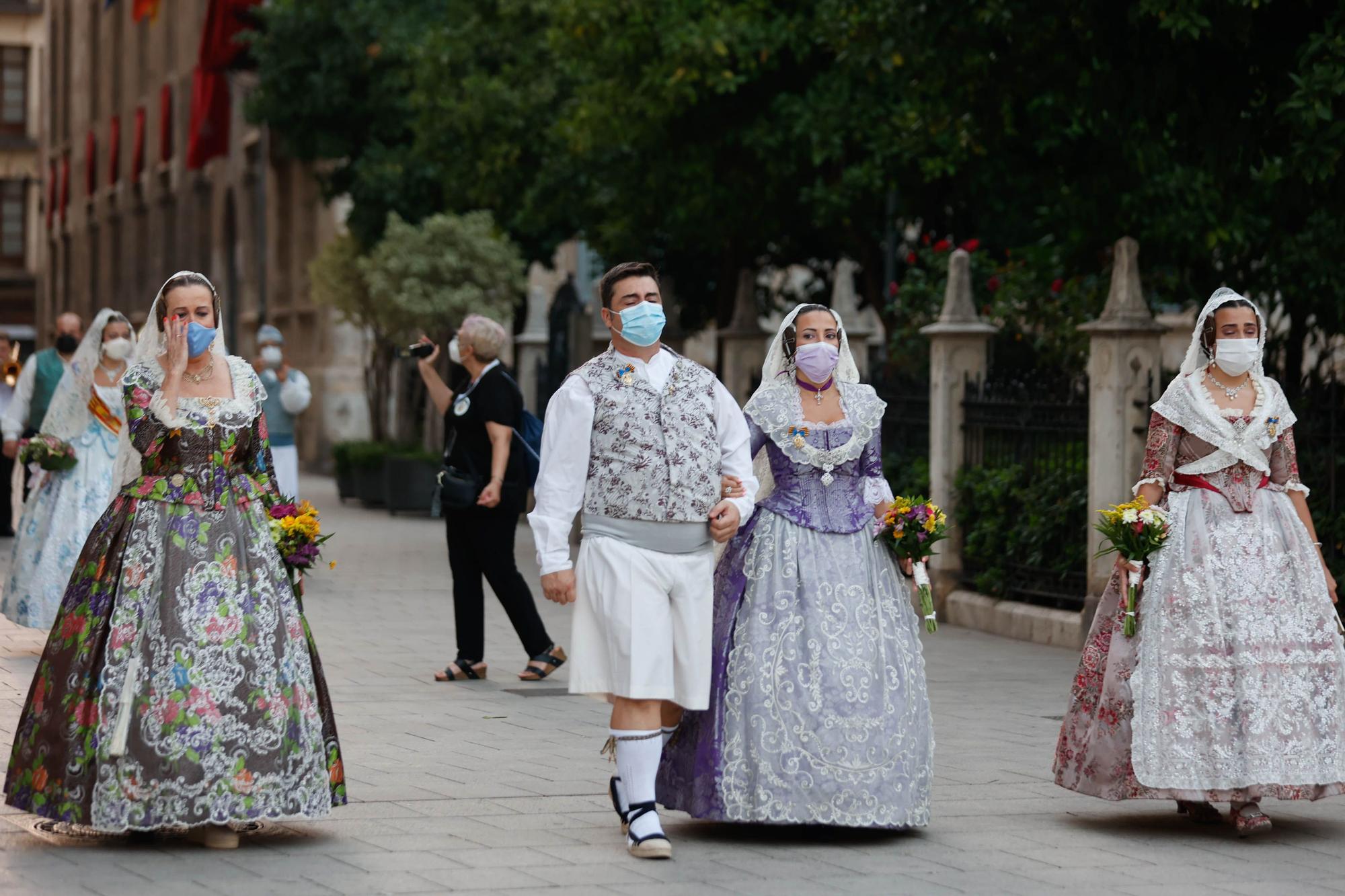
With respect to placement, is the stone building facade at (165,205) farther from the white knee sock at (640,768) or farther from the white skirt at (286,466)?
the white knee sock at (640,768)

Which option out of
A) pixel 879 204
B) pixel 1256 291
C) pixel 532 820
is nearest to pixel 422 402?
pixel 879 204

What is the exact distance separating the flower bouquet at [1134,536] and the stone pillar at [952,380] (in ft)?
22.0

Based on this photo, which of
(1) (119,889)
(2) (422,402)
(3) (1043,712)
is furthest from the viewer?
(2) (422,402)

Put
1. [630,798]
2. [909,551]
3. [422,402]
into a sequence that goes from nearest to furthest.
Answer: [630,798], [909,551], [422,402]

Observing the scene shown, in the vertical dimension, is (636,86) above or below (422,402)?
above

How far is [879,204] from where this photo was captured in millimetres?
22469

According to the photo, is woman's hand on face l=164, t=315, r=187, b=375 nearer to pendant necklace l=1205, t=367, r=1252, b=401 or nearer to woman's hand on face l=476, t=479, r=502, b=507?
pendant necklace l=1205, t=367, r=1252, b=401

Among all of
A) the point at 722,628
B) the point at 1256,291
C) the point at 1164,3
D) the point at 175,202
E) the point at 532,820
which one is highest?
the point at 175,202

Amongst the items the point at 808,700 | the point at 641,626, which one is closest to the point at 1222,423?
the point at 808,700

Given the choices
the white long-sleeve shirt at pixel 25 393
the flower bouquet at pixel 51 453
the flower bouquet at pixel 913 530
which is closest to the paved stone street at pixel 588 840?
the flower bouquet at pixel 913 530

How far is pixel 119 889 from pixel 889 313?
13.6 metres

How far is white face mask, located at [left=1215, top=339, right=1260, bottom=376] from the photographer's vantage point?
7.41m

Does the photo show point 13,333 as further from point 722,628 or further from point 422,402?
point 722,628

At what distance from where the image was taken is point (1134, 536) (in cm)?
721
